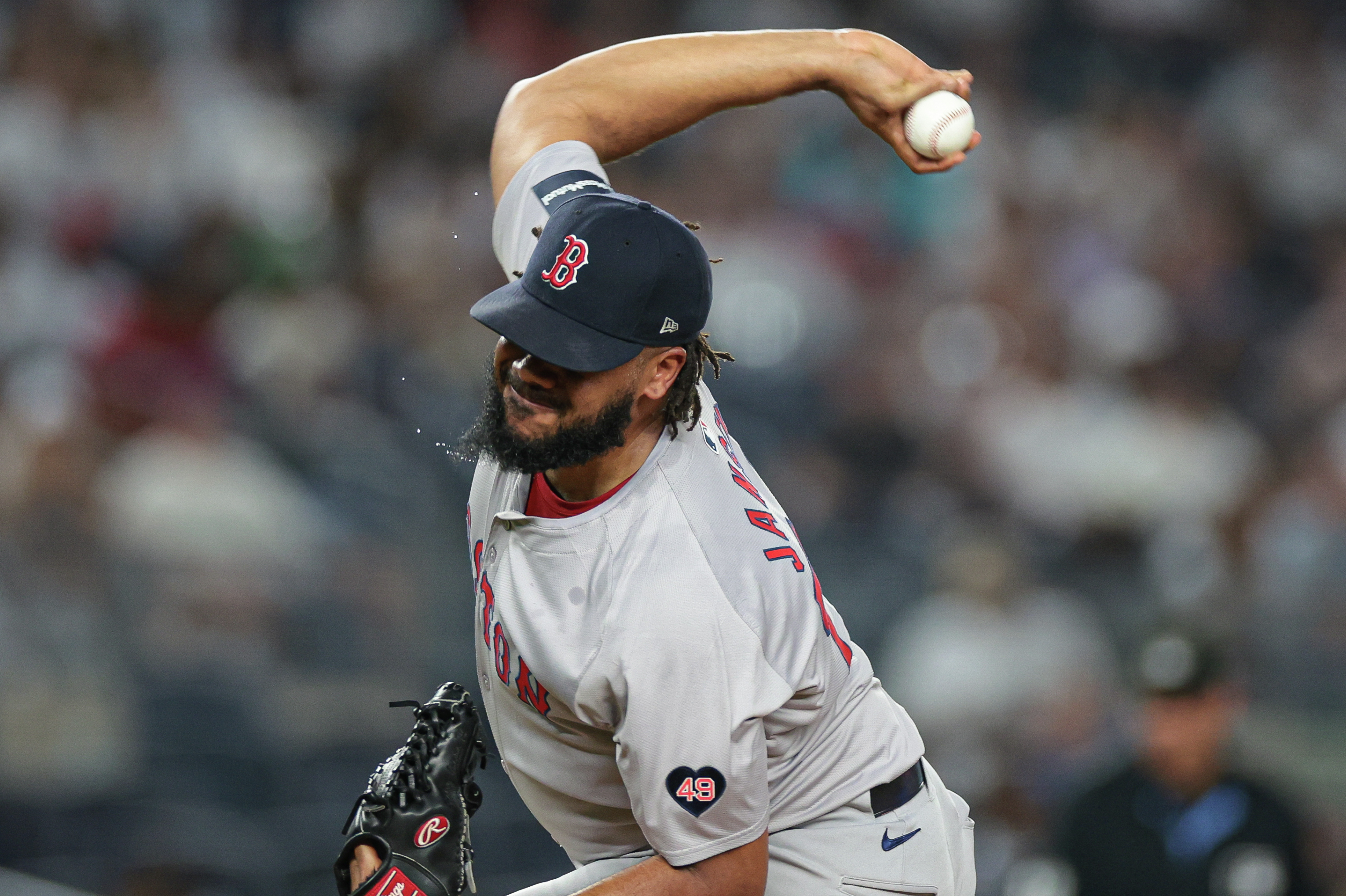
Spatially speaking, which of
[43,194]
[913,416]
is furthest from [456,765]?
[43,194]

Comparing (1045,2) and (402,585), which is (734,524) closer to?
(402,585)

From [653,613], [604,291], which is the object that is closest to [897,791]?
[653,613]

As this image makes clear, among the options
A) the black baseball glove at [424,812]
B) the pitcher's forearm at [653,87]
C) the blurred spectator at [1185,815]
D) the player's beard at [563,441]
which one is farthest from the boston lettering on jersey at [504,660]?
the blurred spectator at [1185,815]

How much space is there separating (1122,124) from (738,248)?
2.77 m

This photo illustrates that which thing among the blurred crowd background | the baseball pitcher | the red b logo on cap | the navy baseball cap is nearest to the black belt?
the baseball pitcher

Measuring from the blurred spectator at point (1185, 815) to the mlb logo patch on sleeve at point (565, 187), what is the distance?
280 cm

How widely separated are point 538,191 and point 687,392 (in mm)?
→ 496

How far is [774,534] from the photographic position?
233 cm

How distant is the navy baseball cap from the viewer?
7.19ft

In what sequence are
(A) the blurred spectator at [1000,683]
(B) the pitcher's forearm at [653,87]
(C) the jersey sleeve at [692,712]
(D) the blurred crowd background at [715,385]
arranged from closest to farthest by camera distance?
1. (C) the jersey sleeve at [692,712]
2. (B) the pitcher's forearm at [653,87]
3. (D) the blurred crowd background at [715,385]
4. (A) the blurred spectator at [1000,683]

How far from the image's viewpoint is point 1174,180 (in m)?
8.70

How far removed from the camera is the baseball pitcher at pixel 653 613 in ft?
7.09

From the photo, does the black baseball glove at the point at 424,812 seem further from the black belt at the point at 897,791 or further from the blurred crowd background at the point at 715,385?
the blurred crowd background at the point at 715,385

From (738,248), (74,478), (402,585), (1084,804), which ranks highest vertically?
(738,248)
